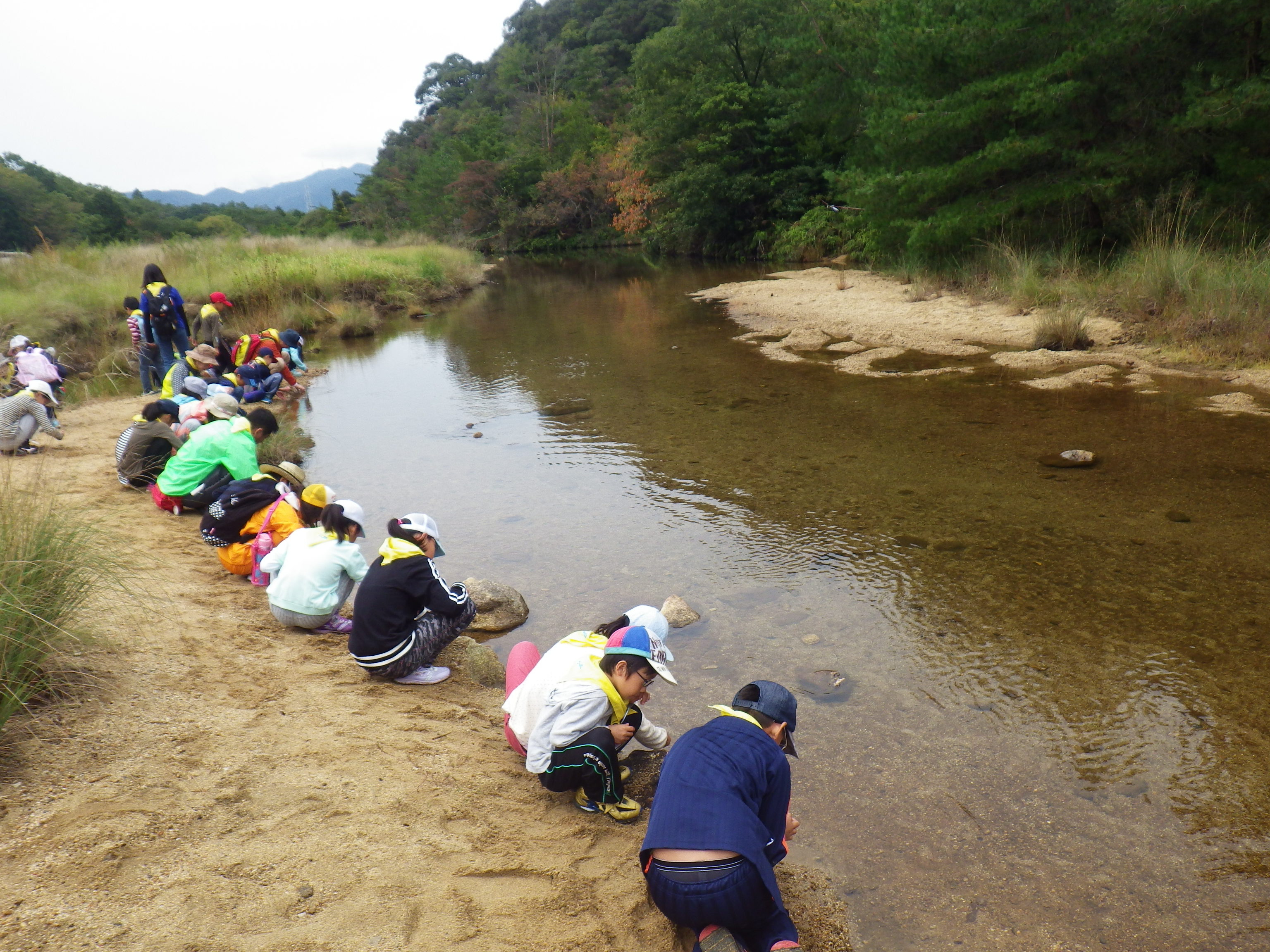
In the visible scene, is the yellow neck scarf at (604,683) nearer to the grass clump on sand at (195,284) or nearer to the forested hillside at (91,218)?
the grass clump on sand at (195,284)

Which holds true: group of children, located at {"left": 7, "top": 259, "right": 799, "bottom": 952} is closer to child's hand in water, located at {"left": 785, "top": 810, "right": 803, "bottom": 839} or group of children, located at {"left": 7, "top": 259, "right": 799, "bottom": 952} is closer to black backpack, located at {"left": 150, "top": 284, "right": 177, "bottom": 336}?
child's hand in water, located at {"left": 785, "top": 810, "right": 803, "bottom": 839}

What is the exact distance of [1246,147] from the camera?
1079 centimetres

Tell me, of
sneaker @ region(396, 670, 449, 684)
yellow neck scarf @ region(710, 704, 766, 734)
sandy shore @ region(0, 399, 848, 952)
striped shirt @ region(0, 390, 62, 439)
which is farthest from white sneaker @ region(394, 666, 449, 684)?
striped shirt @ region(0, 390, 62, 439)

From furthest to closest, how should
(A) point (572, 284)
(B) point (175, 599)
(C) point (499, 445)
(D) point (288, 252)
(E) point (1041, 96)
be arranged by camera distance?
(A) point (572, 284)
(D) point (288, 252)
(E) point (1041, 96)
(C) point (499, 445)
(B) point (175, 599)

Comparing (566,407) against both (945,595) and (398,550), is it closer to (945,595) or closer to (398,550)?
(945,595)

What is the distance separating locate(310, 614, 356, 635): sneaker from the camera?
15.5ft

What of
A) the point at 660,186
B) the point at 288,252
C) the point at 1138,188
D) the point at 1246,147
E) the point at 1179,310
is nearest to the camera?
the point at 1179,310

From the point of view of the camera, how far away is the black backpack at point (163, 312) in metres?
10.1

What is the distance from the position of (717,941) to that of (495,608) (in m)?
2.99

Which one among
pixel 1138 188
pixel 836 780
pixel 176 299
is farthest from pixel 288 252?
pixel 836 780

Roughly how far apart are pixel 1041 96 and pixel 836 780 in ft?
40.9

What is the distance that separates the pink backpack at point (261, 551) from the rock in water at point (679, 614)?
2.77m

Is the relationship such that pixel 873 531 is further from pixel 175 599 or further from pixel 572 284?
pixel 572 284

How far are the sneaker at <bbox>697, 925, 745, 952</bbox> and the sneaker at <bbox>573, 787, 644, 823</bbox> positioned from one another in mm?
807
